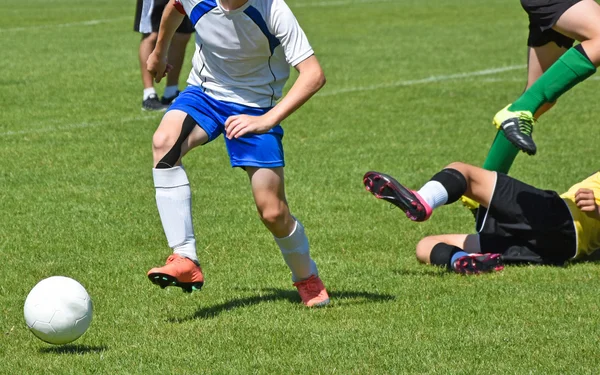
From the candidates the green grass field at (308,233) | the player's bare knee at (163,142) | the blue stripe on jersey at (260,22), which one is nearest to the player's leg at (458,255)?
the green grass field at (308,233)

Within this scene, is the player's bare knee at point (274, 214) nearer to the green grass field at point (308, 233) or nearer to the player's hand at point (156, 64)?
the green grass field at point (308, 233)

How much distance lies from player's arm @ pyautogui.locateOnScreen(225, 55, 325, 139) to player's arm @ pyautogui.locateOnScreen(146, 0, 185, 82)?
0.89 meters

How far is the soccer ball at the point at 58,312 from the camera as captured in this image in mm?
4625

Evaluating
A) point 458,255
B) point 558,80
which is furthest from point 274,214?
point 558,80

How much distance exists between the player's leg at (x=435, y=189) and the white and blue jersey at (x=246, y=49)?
0.72m

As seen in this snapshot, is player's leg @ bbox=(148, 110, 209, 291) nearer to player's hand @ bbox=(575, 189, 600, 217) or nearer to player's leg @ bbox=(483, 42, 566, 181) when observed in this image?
player's hand @ bbox=(575, 189, 600, 217)

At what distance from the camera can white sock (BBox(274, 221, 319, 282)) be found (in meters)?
5.48

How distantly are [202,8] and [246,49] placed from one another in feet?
0.93

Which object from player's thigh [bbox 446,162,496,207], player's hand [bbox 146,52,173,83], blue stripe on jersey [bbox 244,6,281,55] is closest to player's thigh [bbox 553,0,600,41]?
player's thigh [bbox 446,162,496,207]

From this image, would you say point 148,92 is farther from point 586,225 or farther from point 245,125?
point 245,125

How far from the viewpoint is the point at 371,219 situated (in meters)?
7.51

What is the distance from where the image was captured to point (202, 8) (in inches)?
207

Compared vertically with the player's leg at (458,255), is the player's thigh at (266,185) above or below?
above

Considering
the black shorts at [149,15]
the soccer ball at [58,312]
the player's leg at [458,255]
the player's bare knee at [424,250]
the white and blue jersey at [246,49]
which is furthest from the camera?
the black shorts at [149,15]
